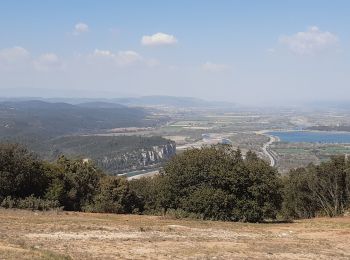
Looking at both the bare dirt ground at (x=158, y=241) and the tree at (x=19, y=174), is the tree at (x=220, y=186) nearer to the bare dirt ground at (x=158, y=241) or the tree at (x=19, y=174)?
the bare dirt ground at (x=158, y=241)

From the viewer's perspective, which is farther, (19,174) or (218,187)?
(19,174)

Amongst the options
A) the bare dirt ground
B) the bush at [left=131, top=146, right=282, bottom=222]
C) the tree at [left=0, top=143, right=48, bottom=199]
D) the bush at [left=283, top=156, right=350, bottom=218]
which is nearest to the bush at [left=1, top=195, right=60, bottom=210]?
the tree at [left=0, top=143, right=48, bottom=199]

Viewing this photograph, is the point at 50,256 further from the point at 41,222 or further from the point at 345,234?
the point at 345,234

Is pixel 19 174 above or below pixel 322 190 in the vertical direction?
above

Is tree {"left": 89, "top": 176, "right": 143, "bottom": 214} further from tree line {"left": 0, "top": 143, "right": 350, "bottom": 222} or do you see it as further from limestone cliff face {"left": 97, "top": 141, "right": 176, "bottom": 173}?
limestone cliff face {"left": 97, "top": 141, "right": 176, "bottom": 173}

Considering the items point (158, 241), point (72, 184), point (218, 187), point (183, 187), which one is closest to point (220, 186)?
point (218, 187)

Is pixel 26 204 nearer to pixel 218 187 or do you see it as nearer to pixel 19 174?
pixel 19 174

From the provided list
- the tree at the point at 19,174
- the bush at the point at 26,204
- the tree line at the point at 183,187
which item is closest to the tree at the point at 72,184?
the tree line at the point at 183,187
